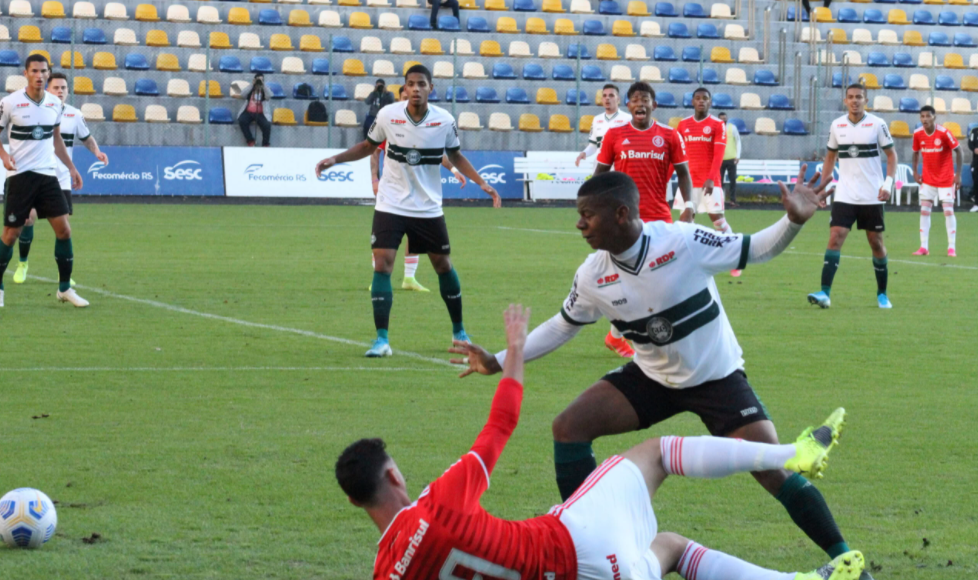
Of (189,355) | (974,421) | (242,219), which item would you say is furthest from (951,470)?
(242,219)

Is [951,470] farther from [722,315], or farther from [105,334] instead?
[105,334]

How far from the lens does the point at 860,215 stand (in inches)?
531

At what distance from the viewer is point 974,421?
7.31 meters

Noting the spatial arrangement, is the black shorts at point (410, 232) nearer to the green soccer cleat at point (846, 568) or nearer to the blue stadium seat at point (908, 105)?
the green soccer cleat at point (846, 568)

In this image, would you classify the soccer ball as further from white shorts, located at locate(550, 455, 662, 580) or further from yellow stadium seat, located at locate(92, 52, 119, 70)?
yellow stadium seat, located at locate(92, 52, 119, 70)

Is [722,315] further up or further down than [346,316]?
further up

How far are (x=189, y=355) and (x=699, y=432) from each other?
4254mm

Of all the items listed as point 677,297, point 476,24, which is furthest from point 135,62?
point 677,297

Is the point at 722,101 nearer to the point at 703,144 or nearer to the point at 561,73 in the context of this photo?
the point at 561,73

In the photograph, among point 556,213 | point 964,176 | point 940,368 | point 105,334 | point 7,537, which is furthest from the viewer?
point 964,176

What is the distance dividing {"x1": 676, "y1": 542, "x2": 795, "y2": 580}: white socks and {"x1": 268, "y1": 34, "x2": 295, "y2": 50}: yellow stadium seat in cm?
3017

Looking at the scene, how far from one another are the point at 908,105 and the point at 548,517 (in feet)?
114

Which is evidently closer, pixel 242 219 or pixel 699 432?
pixel 699 432

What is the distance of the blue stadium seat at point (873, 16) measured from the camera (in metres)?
38.7
